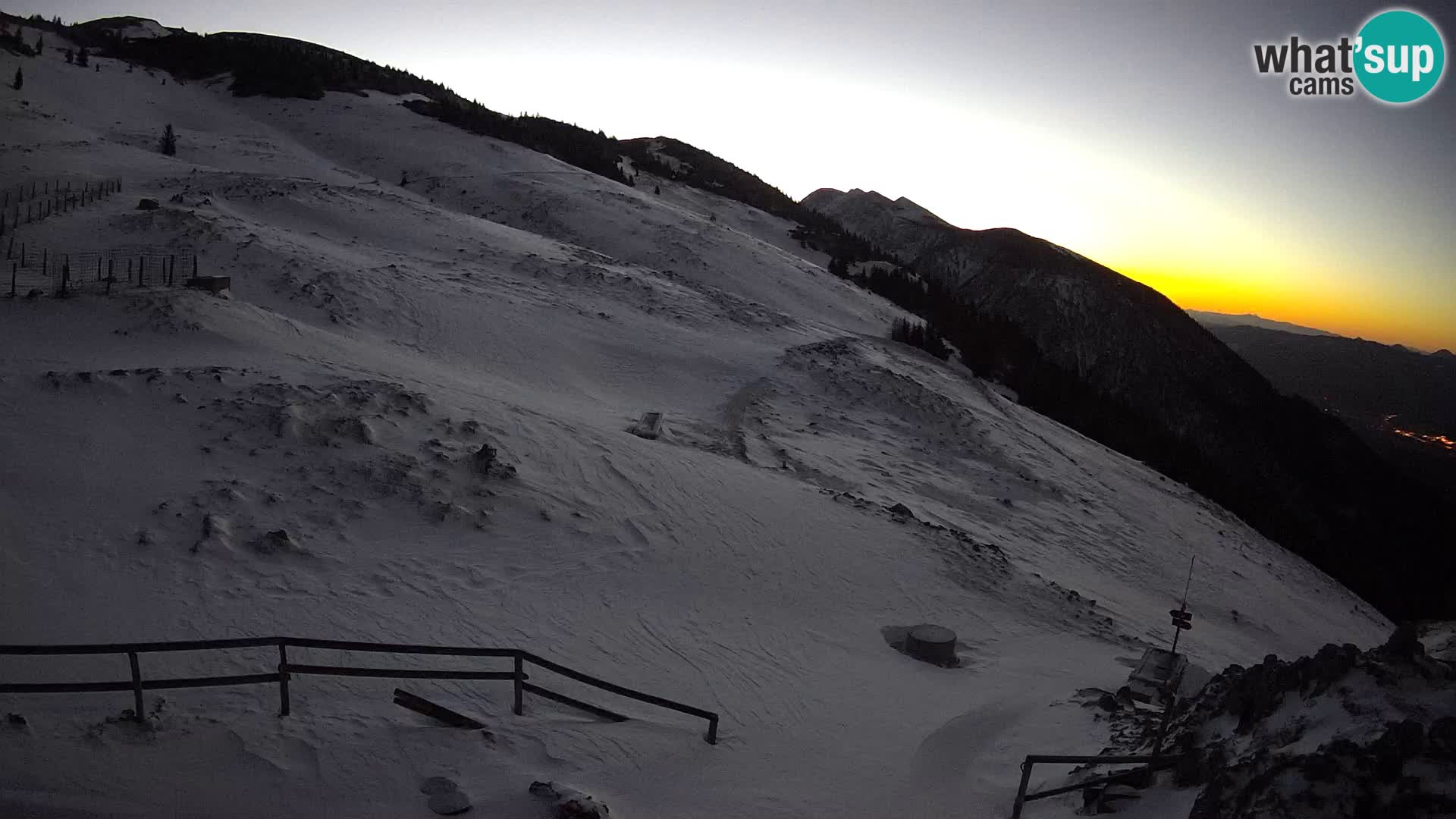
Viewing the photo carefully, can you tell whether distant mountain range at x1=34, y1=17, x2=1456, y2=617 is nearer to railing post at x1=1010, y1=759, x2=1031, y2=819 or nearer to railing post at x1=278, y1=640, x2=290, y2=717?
railing post at x1=1010, y1=759, x2=1031, y2=819

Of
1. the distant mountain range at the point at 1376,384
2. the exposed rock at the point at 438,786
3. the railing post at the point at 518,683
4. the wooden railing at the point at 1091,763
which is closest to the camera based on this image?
the exposed rock at the point at 438,786

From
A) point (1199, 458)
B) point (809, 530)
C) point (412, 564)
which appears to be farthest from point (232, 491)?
point (1199, 458)

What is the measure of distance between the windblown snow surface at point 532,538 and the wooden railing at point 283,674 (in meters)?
0.30

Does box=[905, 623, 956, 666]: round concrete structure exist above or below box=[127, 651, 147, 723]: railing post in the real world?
below

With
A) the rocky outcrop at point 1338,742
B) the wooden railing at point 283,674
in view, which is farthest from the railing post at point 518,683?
the rocky outcrop at point 1338,742

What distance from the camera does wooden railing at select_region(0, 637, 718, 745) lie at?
5.98 metres

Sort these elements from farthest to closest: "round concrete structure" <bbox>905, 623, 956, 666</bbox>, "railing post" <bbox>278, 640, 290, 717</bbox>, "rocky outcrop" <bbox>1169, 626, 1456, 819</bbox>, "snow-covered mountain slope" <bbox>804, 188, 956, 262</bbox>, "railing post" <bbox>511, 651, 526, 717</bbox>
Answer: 1. "snow-covered mountain slope" <bbox>804, 188, 956, 262</bbox>
2. "round concrete structure" <bbox>905, 623, 956, 666</bbox>
3. "railing post" <bbox>511, 651, 526, 717</bbox>
4. "railing post" <bbox>278, 640, 290, 717</bbox>
5. "rocky outcrop" <bbox>1169, 626, 1456, 819</bbox>

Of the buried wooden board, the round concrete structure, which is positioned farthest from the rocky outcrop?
the buried wooden board

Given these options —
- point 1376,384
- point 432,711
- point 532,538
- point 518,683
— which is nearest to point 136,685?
point 432,711

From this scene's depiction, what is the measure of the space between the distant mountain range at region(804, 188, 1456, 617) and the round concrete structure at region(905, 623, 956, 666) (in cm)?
2477

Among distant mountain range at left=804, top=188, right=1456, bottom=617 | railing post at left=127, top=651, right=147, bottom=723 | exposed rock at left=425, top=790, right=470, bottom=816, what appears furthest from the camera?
distant mountain range at left=804, top=188, right=1456, bottom=617

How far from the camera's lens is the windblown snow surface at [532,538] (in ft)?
24.5

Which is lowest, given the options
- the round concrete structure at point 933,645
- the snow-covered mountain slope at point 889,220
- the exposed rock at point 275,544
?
the round concrete structure at point 933,645

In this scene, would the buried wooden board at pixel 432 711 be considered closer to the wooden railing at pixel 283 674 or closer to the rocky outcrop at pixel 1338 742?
the wooden railing at pixel 283 674
